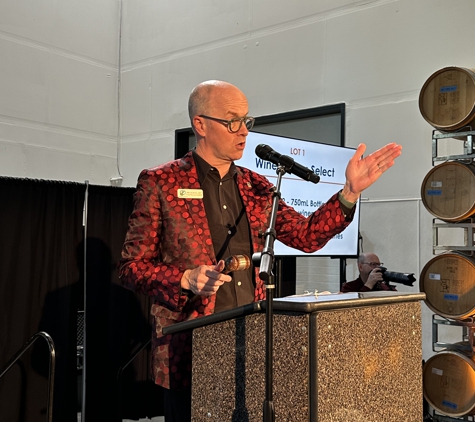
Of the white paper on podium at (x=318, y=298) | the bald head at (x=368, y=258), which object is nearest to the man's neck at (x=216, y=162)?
the white paper on podium at (x=318, y=298)

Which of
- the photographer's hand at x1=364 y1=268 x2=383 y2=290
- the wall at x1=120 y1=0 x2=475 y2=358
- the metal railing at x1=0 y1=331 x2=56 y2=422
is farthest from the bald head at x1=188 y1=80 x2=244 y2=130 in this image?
the wall at x1=120 y1=0 x2=475 y2=358

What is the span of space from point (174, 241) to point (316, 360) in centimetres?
78

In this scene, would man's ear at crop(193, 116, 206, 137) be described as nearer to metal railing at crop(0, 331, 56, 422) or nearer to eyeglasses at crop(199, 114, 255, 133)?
eyeglasses at crop(199, 114, 255, 133)

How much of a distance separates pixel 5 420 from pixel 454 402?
8.99 feet

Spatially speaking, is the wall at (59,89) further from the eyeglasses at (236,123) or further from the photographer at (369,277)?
the eyeglasses at (236,123)

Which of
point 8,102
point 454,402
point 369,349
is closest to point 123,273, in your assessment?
point 369,349

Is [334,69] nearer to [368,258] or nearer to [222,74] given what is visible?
[222,74]

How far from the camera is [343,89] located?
201 inches

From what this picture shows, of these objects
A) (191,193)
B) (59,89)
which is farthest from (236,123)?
(59,89)

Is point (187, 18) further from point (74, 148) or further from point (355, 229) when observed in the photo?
point (355, 229)

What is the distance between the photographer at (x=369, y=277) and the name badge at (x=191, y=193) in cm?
246

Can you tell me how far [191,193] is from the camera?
1.98m

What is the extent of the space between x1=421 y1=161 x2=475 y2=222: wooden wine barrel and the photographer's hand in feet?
2.00

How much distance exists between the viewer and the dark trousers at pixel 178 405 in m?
1.81
